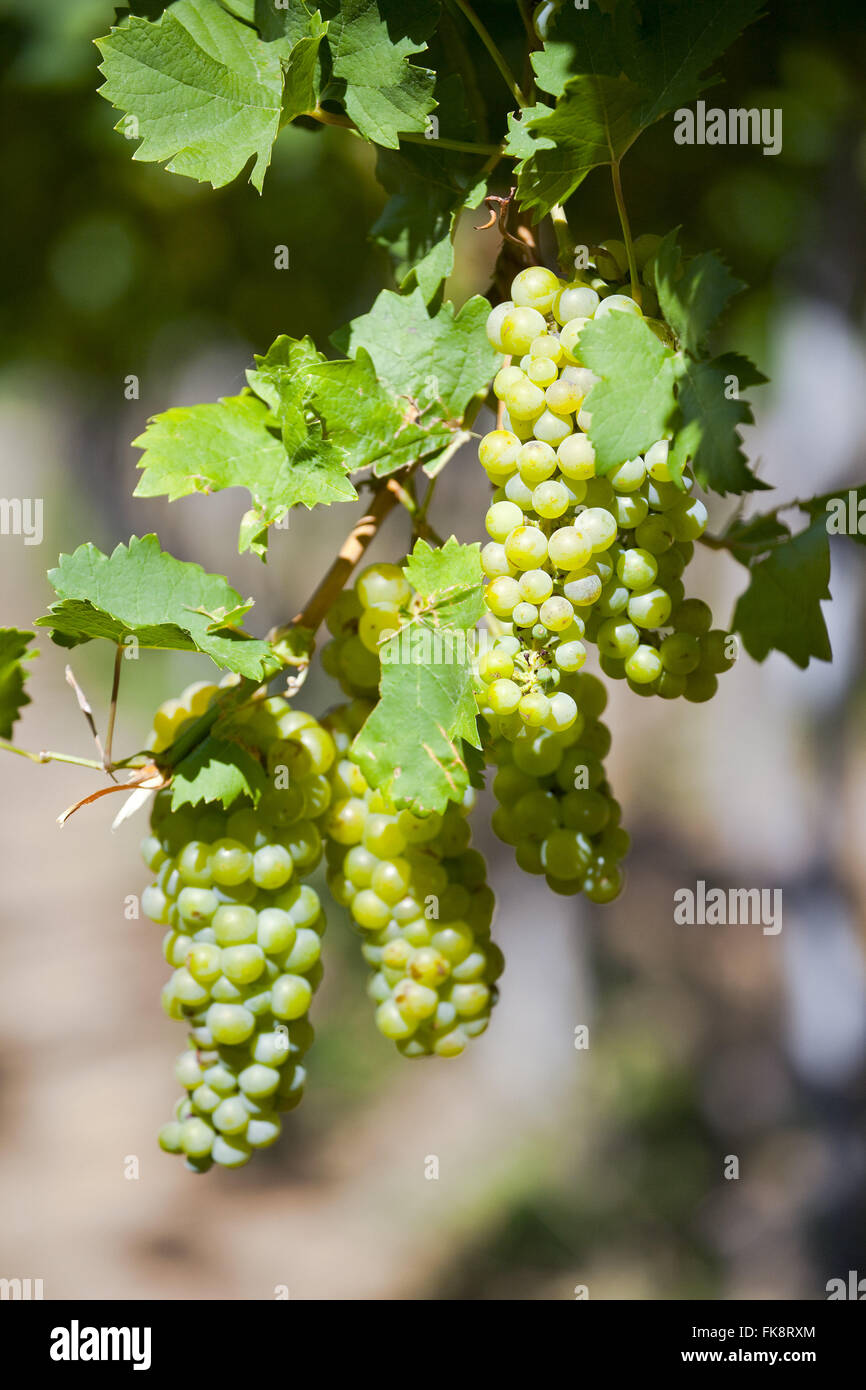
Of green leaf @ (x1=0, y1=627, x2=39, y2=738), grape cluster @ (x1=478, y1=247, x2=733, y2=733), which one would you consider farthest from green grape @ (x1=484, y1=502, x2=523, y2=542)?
green leaf @ (x1=0, y1=627, x2=39, y2=738)

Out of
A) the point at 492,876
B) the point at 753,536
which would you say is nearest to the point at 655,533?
the point at 753,536

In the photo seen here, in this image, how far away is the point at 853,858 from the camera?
1247mm

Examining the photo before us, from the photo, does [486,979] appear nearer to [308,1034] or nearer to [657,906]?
[308,1034]

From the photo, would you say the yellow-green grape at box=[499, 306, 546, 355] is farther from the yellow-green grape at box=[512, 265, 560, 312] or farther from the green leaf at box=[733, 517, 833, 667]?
the green leaf at box=[733, 517, 833, 667]

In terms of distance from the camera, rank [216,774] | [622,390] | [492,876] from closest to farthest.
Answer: [622,390]
[216,774]
[492,876]

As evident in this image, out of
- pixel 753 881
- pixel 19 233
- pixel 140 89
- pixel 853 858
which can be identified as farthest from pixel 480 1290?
pixel 140 89

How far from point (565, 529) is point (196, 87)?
0.85 ft

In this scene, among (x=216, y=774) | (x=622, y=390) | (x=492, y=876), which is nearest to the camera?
(x=622, y=390)

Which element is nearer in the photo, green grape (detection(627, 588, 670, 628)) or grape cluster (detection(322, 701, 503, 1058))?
green grape (detection(627, 588, 670, 628))

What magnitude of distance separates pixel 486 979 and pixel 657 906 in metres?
1.26

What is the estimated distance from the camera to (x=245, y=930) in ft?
1.77

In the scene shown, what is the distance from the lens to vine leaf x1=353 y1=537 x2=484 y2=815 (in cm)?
47

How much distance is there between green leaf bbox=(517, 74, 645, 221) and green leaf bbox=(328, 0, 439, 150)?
68mm

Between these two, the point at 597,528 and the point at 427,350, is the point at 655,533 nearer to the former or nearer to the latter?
the point at 597,528
